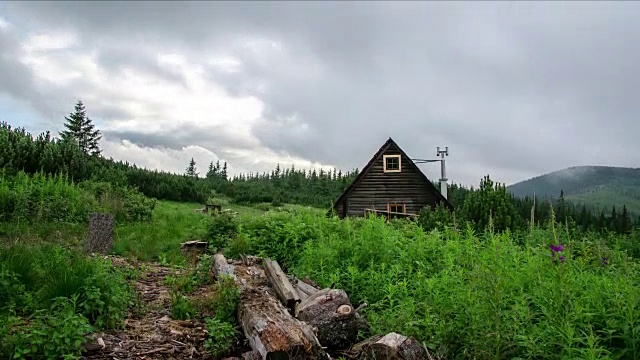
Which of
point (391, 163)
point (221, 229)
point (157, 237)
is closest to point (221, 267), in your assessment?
point (221, 229)

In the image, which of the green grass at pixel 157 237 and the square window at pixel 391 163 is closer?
the green grass at pixel 157 237

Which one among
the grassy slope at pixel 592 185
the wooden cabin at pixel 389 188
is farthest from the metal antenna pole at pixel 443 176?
the grassy slope at pixel 592 185

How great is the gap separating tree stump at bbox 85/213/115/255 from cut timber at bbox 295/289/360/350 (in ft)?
18.6

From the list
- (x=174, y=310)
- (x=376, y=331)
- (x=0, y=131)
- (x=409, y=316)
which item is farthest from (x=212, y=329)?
(x=0, y=131)

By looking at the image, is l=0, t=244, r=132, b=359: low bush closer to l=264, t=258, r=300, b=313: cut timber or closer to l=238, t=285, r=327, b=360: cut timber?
l=238, t=285, r=327, b=360: cut timber

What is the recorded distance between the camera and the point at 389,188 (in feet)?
86.0

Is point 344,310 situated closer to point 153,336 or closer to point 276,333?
point 276,333

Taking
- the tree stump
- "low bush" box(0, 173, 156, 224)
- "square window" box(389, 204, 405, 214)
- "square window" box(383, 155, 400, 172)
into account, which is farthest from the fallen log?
"square window" box(383, 155, 400, 172)

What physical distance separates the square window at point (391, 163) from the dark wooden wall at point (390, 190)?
0.59ft

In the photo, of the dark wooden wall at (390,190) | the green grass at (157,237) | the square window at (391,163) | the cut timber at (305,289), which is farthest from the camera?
the square window at (391,163)

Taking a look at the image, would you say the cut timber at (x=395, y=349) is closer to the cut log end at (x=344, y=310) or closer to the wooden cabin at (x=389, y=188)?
the cut log end at (x=344, y=310)

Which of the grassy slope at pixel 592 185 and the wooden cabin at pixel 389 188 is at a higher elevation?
the grassy slope at pixel 592 185

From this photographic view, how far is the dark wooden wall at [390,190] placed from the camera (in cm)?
2593

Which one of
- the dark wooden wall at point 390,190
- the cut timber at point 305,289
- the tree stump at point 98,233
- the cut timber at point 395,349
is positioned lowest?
the cut timber at point 395,349
